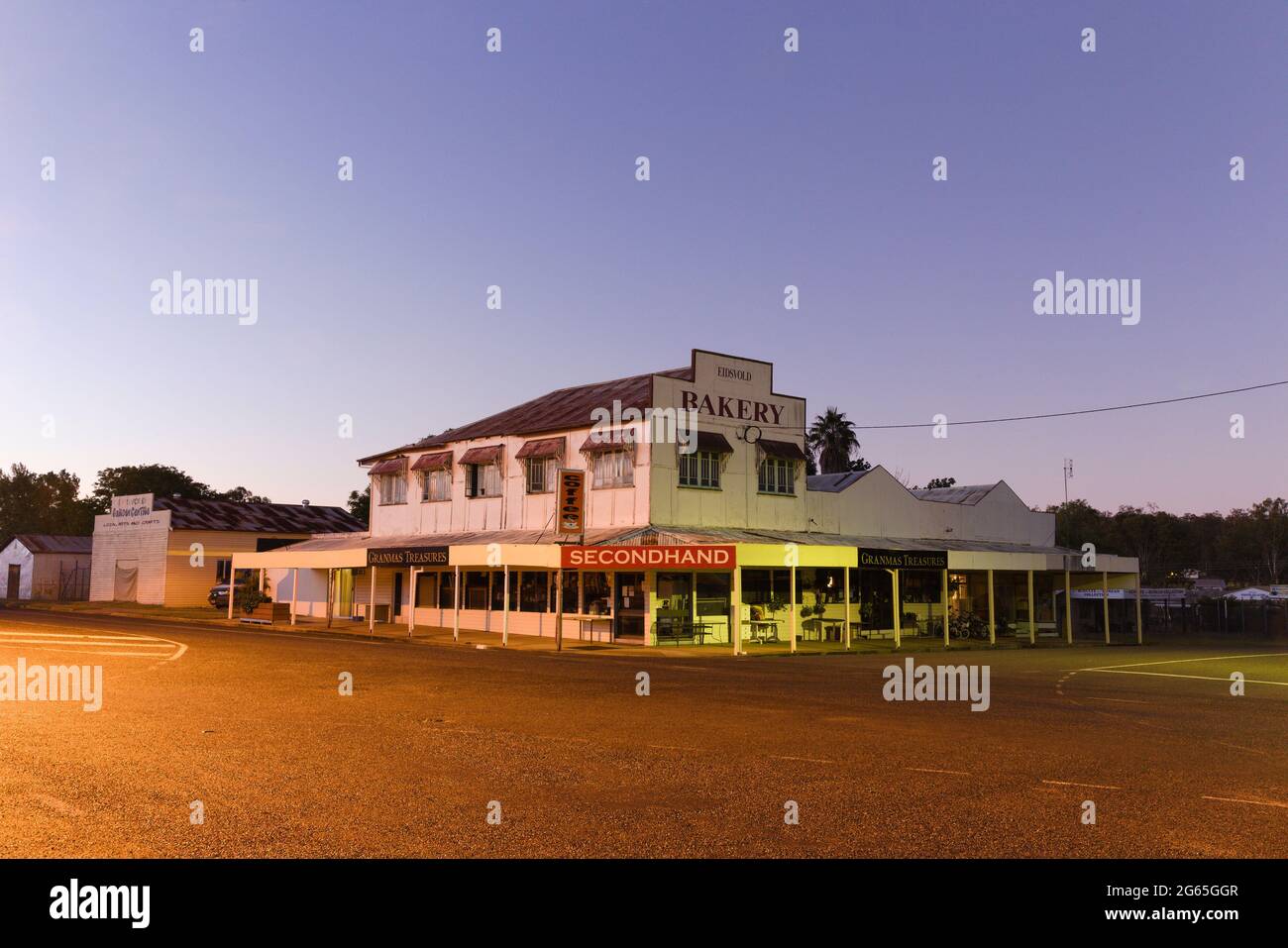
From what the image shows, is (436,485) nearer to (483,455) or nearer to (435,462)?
(435,462)

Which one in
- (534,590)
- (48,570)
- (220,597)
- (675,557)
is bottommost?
(220,597)

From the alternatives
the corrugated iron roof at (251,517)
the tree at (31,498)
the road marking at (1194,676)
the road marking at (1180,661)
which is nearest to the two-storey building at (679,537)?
the road marking at (1180,661)

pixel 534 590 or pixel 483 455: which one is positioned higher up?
pixel 483 455

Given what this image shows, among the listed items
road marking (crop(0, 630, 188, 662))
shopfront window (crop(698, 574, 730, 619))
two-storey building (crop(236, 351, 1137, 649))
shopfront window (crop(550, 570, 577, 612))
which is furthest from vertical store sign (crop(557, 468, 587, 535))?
road marking (crop(0, 630, 188, 662))

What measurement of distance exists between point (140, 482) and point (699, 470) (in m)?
76.0

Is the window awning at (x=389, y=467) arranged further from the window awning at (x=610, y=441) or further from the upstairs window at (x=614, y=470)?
the upstairs window at (x=614, y=470)

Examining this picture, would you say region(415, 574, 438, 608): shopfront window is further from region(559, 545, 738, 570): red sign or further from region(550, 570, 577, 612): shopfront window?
region(559, 545, 738, 570): red sign

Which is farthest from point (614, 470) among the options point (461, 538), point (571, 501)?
point (461, 538)

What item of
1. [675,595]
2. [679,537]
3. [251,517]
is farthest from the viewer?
[251,517]

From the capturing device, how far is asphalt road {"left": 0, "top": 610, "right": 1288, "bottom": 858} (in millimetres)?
7613

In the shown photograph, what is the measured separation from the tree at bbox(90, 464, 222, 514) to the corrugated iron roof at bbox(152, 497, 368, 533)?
109ft

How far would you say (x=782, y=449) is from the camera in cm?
3891

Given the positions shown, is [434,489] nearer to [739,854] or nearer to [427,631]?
[427,631]
